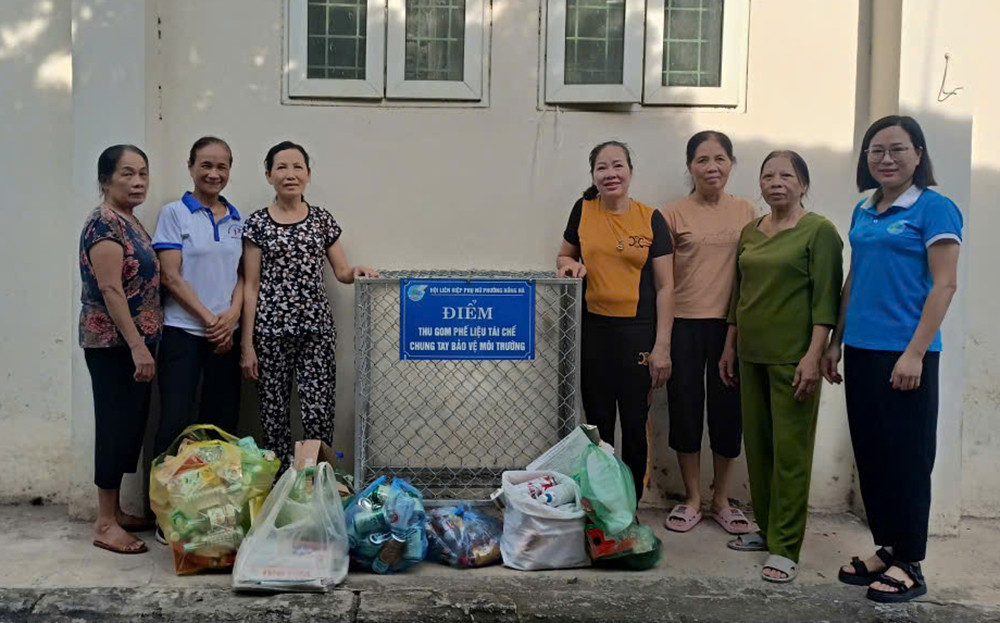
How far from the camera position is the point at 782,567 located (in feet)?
11.3

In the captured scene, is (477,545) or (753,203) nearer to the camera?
(477,545)

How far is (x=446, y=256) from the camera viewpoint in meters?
4.35

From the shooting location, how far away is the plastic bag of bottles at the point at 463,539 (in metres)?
3.53

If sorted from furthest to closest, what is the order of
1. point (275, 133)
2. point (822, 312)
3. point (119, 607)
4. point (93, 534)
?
1. point (275, 133)
2. point (93, 534)
3. point (822, 312)
4. point (119, 607)

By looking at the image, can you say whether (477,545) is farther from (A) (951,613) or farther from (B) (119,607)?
(A) (951,613)

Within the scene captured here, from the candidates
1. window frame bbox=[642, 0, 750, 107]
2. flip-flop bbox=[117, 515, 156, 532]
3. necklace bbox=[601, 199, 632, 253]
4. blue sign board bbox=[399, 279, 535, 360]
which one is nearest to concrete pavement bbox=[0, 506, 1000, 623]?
flip-flop bbox=[117, 515, 156, 532]

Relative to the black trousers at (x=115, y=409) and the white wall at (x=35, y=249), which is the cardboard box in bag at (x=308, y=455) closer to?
the black trousers at (x=115, y=409)

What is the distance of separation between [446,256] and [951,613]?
8.67 feet

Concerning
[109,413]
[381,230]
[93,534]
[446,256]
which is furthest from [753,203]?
[93,534]

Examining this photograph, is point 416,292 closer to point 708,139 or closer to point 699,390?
point 699,390

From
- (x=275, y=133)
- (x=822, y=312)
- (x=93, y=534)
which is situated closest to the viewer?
(x=822, y=312)

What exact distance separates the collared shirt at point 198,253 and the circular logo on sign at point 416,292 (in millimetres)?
790

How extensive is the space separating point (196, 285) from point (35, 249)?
3.56ft

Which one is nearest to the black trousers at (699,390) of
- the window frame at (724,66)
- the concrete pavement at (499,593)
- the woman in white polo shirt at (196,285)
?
the concrete pavement at (499,593)
